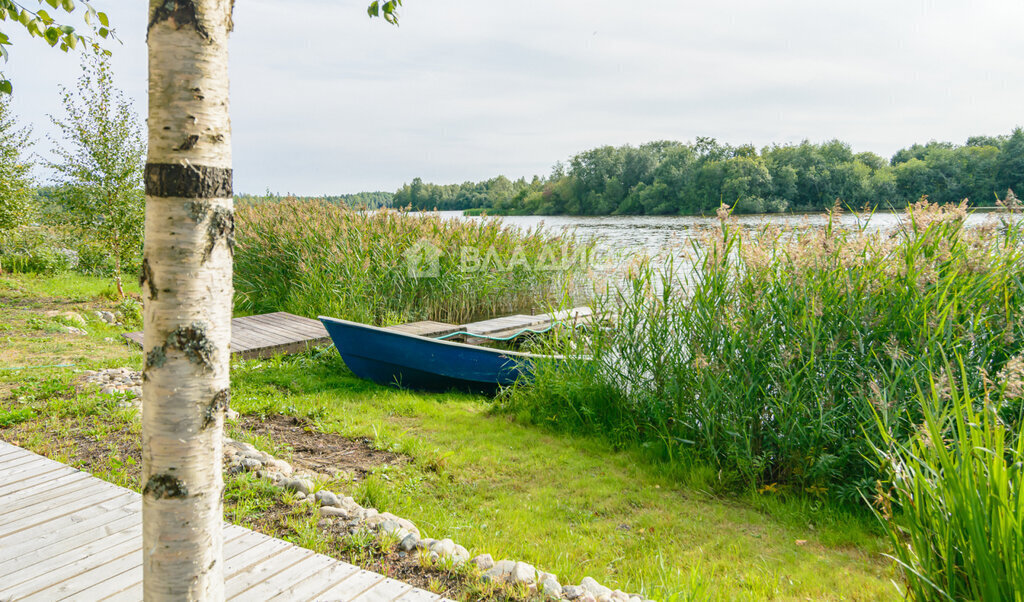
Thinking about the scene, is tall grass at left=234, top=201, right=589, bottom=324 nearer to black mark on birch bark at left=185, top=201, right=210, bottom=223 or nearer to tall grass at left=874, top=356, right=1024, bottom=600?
tall grass at left=874, top=356, right=1024, bottom=600

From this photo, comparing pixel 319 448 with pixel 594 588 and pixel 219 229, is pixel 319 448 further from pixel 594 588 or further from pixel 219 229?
pixel 219 229

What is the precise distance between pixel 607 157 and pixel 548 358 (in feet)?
173

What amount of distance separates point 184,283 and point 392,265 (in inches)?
334

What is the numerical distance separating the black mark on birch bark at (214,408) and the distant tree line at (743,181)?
3.76 meters

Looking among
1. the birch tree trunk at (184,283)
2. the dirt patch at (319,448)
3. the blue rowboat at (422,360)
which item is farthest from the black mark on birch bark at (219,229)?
the blue rowboat at (422,360)

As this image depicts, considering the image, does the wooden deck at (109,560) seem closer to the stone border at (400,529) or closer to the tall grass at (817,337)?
the stone border at (400,529)

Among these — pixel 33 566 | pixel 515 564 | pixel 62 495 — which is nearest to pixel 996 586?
pixel 515 564

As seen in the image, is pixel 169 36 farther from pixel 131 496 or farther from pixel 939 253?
pixel 939 253

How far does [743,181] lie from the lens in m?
35.6

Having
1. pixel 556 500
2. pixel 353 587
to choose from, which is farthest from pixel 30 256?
pixel 353 587

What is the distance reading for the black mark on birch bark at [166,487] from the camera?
1.41m

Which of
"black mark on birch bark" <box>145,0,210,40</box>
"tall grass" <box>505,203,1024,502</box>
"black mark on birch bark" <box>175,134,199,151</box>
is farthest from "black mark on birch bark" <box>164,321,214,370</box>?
"tall grass" <box>505,203,1024,502</box>

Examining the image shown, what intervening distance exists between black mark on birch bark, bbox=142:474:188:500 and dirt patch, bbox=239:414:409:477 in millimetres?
2880

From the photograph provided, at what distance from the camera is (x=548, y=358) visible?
591 cm
